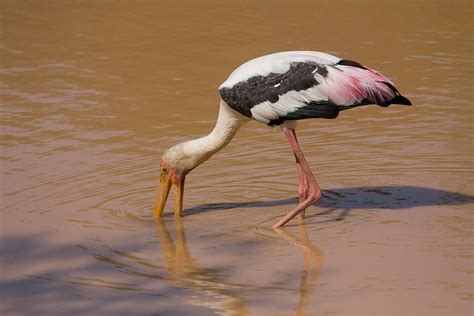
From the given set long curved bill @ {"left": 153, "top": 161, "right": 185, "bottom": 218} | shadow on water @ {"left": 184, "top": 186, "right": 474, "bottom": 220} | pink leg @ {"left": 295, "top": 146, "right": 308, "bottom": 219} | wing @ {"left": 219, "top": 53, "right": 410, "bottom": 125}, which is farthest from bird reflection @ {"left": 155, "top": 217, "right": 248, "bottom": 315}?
wing @ {"left": 219, "top": 53, "right": 410, "bottom": 125}

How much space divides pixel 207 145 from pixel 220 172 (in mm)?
854

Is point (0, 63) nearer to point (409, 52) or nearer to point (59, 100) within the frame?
point (59, 100)

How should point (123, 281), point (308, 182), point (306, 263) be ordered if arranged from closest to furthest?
point (123, 281) → point (306, 263) → point (308, 182)

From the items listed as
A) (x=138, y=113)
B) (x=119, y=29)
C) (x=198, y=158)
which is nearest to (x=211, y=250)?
(x=198, y=158)

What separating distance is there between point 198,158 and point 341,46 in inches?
184

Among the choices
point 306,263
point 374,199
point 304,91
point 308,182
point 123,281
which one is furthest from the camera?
point 374,199

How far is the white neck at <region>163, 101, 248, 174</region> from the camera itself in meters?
7.69

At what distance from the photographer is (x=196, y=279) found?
6.57 metres

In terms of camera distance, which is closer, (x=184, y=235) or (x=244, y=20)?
(x=184, y=235)

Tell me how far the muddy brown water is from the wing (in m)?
0.78

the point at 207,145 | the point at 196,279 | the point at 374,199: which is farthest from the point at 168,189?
the point at 374,199

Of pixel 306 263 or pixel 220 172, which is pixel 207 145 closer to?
pixel 220 172

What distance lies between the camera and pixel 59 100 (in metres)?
10.4

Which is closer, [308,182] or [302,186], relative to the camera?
[308,182]
